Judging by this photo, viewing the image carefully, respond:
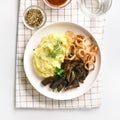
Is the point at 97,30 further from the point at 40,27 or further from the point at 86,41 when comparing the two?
the point at 40,27

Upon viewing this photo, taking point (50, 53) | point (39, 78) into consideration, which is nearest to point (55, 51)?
point (50, 53)

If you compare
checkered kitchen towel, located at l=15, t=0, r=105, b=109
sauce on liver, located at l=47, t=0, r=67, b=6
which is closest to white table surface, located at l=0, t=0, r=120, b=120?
checkered kitchen towel, located at l=15, t=0, r=105, b=109

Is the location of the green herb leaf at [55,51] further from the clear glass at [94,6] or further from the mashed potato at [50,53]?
the clear glass at [94,6]

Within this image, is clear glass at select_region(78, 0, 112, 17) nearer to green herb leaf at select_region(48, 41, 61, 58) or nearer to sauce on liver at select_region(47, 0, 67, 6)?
sauce on liver at select_region(47, 0, 67, 6)

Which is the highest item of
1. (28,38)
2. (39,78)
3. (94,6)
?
(94,6)

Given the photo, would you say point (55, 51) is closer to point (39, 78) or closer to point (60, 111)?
point (39, 78)

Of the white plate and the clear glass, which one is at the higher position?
the clear glass

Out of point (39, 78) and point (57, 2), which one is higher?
point (57, 2)
